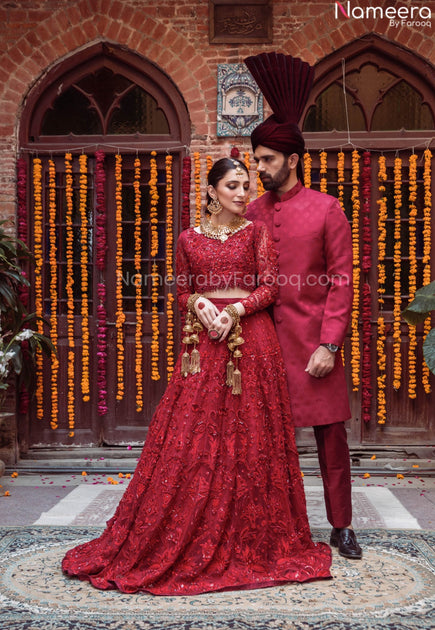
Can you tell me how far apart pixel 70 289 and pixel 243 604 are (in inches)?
131

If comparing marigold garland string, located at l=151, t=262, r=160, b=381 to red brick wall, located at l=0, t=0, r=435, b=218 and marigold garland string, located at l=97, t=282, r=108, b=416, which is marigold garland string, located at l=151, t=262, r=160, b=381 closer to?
marigold garland string, located at l=97, t=282, r=108, b=416

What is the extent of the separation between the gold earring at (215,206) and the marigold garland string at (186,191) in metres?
2.33

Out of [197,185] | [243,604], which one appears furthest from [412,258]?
[243,604]

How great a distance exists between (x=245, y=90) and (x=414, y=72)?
131 cm

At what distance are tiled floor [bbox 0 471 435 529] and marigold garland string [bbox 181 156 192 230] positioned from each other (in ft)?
6.52

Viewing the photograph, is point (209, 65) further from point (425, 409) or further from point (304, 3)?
point (425, 409)

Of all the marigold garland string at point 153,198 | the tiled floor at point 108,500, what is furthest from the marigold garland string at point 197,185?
the tiled floor at point 108,500

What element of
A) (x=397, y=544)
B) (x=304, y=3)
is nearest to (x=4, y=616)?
(x=397, y=544)

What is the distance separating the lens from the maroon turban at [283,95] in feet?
9.61

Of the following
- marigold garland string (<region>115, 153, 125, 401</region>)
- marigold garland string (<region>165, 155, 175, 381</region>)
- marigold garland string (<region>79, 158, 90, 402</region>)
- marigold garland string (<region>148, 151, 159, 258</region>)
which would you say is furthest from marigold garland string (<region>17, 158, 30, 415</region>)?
marigold garland string (<region>165, 155, 175, 381</region>)

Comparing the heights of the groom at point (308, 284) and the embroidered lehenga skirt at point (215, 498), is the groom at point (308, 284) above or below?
above

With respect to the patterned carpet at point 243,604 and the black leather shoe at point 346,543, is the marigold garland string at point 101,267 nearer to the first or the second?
the patterned carpet at point 243,604

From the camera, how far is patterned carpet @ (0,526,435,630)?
229 cm

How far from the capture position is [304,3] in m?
5.14
